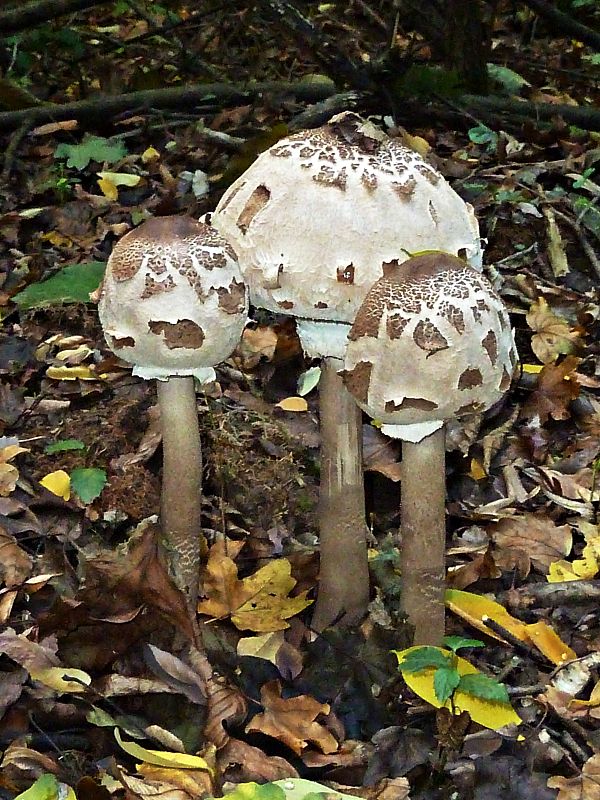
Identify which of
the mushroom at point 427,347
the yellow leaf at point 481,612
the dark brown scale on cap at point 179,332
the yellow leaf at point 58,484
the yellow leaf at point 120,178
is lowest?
the yellow leaf at point 58,484

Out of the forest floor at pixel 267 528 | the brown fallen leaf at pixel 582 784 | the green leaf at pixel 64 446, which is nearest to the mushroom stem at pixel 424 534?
the forest floor at pixel 267 528

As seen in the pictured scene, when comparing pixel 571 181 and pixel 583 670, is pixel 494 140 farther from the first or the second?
pixel 583 670

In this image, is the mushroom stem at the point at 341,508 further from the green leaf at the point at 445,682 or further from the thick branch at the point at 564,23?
the thick branch at the point at 564,23

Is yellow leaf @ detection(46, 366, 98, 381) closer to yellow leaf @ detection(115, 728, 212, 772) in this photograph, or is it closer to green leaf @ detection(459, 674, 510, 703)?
yellow leaf @ detection(115, 728, 212, 772)

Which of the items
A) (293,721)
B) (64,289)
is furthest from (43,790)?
(64,289)

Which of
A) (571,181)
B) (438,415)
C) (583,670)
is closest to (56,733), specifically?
(438,415)

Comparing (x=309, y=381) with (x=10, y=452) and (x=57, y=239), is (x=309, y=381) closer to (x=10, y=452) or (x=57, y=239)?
(x=10, y=452)
